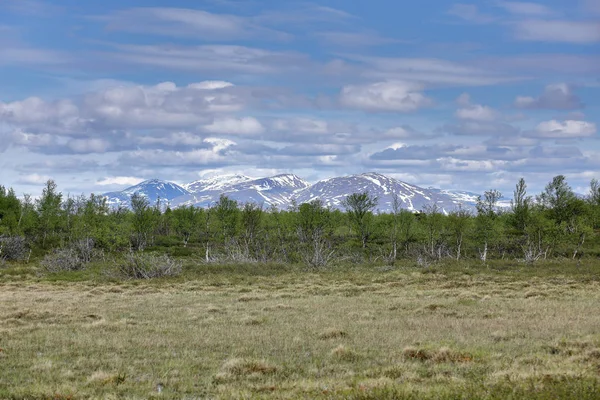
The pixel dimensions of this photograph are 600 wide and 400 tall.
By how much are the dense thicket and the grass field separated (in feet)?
131

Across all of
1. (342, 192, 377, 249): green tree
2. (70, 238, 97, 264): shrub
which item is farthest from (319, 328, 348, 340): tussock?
(342, 192, 377, 249): green tree

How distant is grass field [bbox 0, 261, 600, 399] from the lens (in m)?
10.9

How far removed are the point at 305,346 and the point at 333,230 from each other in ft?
272

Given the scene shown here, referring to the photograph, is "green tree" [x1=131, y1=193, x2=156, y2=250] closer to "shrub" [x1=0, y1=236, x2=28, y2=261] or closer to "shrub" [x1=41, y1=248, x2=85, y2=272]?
"shrub" [x1=0, y1=236, x2=28, y2=261]

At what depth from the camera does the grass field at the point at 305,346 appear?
1091cm

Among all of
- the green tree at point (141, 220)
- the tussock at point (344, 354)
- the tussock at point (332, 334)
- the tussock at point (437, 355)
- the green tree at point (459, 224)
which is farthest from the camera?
the green tree at point (141, 220)

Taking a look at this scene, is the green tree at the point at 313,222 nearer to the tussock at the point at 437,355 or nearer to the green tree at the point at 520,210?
the green tree at the point at 520,210

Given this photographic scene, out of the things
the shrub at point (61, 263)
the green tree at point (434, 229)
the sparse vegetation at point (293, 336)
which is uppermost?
the green tree at point (434, 229)

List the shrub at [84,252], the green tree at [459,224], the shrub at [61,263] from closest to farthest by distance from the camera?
the shrub at [61,263] < the shrub at [84,252] < the green tree at [459,224]

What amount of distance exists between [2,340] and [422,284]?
30.2 metres

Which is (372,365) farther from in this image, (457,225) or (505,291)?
(457,225)

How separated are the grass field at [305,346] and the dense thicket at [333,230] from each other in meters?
39.8

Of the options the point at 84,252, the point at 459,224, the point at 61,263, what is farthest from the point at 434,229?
the point at 61,263

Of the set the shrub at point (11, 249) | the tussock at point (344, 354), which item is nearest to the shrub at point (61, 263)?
the shrub at point (11, 249)
